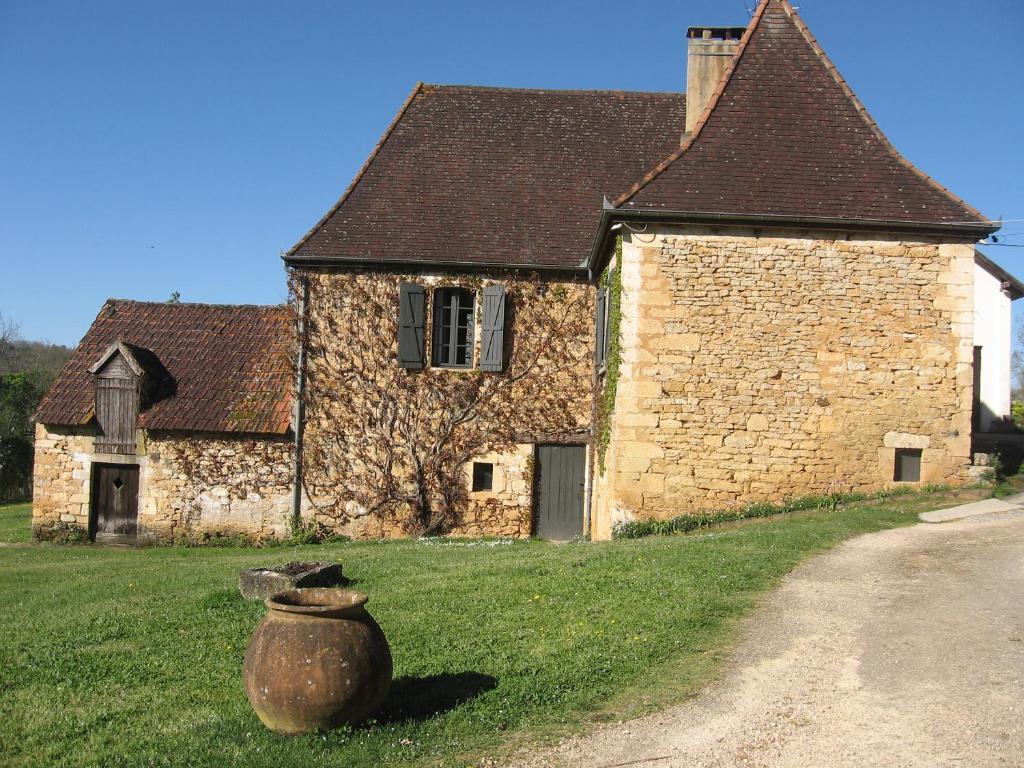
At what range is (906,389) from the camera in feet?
41.9

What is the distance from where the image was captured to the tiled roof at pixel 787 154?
12797mm

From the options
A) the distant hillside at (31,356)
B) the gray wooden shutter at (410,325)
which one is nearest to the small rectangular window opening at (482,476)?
the gray wooden shutter at (410,325)

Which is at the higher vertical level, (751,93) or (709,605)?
(751,93)

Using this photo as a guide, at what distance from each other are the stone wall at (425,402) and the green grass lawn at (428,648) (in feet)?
16.5

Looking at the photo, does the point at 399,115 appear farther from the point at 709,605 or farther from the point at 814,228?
the point at 709,605

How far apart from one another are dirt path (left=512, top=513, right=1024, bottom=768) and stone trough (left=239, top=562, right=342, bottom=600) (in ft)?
15.0

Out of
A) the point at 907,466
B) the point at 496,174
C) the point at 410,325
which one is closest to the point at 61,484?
the point at 410,325

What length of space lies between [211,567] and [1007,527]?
10443mm

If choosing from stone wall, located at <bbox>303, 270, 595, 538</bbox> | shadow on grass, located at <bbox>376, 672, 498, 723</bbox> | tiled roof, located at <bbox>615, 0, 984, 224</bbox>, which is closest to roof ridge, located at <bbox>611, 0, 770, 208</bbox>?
tiled roof, located at <bbox>615, 0, 984, 224</bbox>

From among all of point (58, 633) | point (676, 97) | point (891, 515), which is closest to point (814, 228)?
point (891, 515)

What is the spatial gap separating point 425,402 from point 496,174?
494 centimetres

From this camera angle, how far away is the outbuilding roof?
12938 mm

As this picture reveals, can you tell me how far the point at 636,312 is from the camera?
12.8 metres

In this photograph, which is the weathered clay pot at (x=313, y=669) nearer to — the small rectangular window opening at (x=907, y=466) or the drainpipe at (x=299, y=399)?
the small rectangular window opening at (x=907, y=466)
